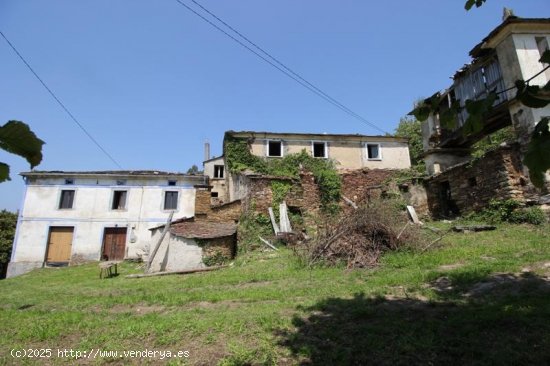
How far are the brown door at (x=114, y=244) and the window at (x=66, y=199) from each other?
3.05 m

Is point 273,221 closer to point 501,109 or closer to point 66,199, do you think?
point 501,109

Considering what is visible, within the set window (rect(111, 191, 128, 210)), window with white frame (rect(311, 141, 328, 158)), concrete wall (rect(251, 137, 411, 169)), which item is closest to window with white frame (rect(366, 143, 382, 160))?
concrete wall (rect(251, 137, 411, 169))

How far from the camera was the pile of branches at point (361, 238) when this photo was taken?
25.3 ft

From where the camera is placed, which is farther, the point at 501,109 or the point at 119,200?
the point at 119,200

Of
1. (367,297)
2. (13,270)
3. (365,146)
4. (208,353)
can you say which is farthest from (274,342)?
(13,270)

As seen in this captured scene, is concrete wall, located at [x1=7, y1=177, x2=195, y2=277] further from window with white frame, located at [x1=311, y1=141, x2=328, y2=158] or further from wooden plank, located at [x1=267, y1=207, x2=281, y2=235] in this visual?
wooden plank, located at [x1=267, y1=207, x2=281, y2=235]

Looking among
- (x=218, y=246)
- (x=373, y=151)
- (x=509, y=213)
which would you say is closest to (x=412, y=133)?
(x=373, y=151)

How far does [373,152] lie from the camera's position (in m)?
20.9

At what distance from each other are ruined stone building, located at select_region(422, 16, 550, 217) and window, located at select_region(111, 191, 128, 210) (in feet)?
61.4

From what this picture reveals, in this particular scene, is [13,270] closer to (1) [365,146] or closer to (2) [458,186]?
(1) [365,146]

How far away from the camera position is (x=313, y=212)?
14375 mm

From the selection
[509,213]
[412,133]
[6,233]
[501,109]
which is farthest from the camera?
[412,133]

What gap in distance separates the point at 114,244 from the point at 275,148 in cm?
1215

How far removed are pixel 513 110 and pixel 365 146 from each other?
970 centimetres
